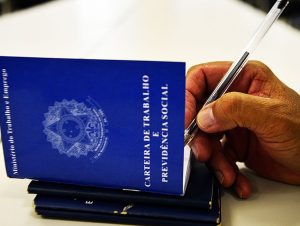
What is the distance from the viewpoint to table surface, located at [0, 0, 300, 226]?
2.04 ft

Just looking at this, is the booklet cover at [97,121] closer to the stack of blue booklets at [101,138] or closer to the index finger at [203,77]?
the stack of blue booklets at [101,138]

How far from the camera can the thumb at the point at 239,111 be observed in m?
0.56

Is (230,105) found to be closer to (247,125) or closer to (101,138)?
(247,125)

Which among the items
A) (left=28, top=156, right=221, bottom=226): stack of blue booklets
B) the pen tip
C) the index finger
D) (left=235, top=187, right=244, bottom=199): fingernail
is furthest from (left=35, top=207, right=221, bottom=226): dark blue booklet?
the pen tip

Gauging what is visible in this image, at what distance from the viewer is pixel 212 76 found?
2.38 feet

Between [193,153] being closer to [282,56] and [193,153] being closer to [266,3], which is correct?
[282,56]

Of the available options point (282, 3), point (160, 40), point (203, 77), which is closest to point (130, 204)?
point (203, 77)

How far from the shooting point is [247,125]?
22.8 inches

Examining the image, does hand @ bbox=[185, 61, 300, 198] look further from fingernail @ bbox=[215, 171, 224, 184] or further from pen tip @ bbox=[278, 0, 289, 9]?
pen tip @ bbox=[278, 0, 289, 9]

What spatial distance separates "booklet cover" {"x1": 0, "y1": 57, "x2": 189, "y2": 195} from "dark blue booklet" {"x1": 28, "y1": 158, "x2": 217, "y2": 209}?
1 centimetres

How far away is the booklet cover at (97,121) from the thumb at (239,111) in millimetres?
77

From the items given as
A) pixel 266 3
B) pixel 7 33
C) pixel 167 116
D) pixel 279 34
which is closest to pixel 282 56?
pixel 279 34

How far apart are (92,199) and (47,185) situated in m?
0.07

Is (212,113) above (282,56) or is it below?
above
